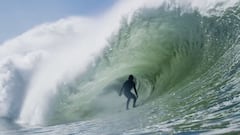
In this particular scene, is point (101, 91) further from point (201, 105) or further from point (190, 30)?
point (201, 105)

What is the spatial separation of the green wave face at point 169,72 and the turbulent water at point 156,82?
0.04m

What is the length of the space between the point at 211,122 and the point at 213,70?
6884 millimetres

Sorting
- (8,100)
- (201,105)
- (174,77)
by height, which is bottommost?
(201,105)

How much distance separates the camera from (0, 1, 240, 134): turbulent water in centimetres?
1224

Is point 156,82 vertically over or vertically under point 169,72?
under

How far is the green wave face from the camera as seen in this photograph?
42.1 ft

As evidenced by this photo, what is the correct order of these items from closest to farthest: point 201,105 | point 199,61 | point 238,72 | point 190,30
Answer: point 201,105, point 238,72, point 199,61, point 190,30

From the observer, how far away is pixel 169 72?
2058cm

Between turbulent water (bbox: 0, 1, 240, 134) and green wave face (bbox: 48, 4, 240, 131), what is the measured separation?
4cm

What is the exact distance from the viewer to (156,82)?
2062 centimetres

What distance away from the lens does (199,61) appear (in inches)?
761

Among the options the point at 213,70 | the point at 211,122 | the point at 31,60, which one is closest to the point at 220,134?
the point at 211,122

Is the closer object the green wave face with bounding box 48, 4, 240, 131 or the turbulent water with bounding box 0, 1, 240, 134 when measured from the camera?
the turbulent water with bounding box 0, 1, 240, 134

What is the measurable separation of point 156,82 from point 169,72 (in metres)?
0.66
